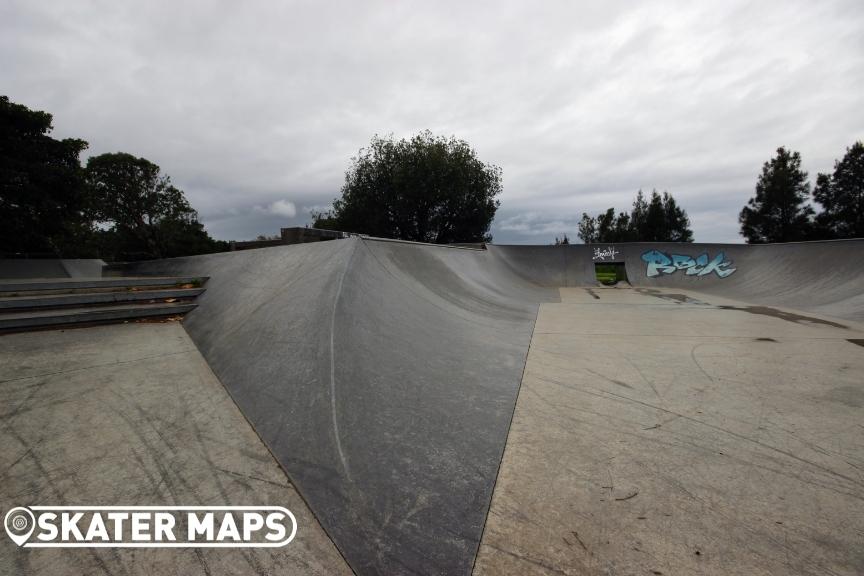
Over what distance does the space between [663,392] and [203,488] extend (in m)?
4.09

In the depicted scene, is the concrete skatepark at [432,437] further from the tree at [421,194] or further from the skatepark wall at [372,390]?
the tree at [421,194]

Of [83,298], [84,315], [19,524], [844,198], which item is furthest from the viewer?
[844,198]

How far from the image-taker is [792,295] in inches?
430

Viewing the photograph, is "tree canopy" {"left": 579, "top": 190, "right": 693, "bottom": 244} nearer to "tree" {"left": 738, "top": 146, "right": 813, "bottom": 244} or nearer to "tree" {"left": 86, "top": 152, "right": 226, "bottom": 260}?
"tree" {"left": 738, "top": 146, "right": 813, "bottom": 244}

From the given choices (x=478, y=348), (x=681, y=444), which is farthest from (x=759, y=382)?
(x=478, y=348)

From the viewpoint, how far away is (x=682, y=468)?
2.28m

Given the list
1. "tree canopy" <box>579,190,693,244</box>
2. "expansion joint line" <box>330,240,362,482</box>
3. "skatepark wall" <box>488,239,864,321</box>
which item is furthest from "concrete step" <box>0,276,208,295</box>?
"tree canopy" <box>579,190,693,244</box>

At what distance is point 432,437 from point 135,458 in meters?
2.04

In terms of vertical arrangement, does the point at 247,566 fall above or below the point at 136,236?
below

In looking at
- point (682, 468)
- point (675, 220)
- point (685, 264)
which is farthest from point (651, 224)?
point (682, 468)

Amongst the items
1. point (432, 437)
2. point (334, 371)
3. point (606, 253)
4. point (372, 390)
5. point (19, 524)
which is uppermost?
point (606, 253)

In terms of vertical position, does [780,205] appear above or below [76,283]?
above

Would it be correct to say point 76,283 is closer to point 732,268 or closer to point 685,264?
point 685,264

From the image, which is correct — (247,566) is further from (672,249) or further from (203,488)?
(672,249)
